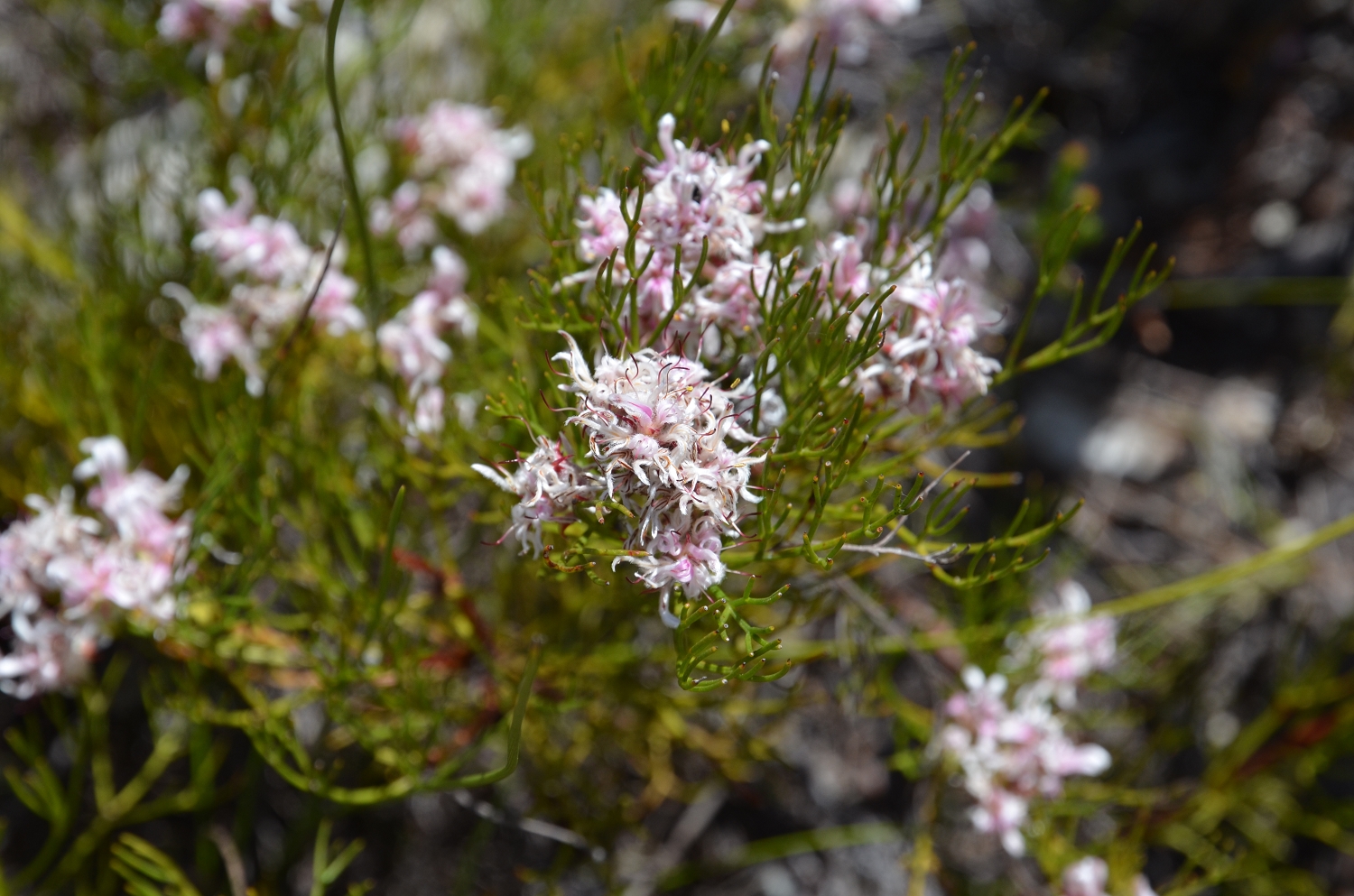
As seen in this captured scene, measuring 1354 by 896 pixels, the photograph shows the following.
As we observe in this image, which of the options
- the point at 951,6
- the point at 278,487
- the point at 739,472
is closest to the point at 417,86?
the point at 278,487

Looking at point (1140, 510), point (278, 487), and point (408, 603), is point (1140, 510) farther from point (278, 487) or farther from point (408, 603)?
point (278, 487)

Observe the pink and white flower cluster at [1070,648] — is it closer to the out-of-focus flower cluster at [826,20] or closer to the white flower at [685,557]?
the white flower at [685,557]

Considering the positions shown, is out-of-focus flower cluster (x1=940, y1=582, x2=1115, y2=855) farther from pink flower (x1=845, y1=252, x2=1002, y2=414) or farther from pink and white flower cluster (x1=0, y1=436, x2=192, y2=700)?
pink and white flower cluster (x1=0, y1=436, x2=192, y2=700)

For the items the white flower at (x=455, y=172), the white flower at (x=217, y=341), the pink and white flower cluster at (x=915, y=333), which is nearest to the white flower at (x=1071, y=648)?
the pink and white flower cluster at (x=915, y=333)

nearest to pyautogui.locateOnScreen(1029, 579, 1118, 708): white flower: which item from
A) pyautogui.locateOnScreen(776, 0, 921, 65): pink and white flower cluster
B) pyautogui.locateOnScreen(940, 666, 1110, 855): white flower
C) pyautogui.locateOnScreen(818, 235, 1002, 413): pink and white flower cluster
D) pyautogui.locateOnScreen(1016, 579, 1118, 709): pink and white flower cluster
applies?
pyautogui.locateOnScreen(1016, 579, 1118, 709): pink and white flower cluster

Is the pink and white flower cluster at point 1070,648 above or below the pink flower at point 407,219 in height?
below

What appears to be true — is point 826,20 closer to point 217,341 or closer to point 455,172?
point 455,172
